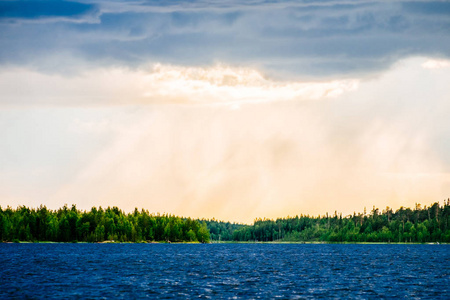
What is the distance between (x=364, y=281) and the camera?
90.2 metres

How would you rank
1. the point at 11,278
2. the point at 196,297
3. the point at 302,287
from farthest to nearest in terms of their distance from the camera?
the point at 11,278, the point at 302,287, the point at 196,297

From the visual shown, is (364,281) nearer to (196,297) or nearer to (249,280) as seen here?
(249,280)

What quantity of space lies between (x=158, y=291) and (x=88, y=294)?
9.32 metres

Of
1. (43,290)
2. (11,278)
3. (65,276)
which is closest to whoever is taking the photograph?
(43,290)

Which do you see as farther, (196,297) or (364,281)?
(364,281)

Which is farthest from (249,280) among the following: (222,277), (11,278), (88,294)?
(11,278)

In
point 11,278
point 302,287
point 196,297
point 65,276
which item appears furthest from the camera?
point 65,276

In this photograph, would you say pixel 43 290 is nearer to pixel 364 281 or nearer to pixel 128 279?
pixel 128 279

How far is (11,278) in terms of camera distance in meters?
86.7

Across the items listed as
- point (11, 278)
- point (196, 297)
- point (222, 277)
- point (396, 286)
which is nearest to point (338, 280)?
point (396, 286)

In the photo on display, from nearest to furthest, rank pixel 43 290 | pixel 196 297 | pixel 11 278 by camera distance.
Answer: pixel 196 297, pixel 43 290, pixel 11 278

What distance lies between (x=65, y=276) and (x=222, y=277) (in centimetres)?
2667

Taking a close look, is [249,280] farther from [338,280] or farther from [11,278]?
[11,278]

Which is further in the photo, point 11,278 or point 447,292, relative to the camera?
point 11,278
